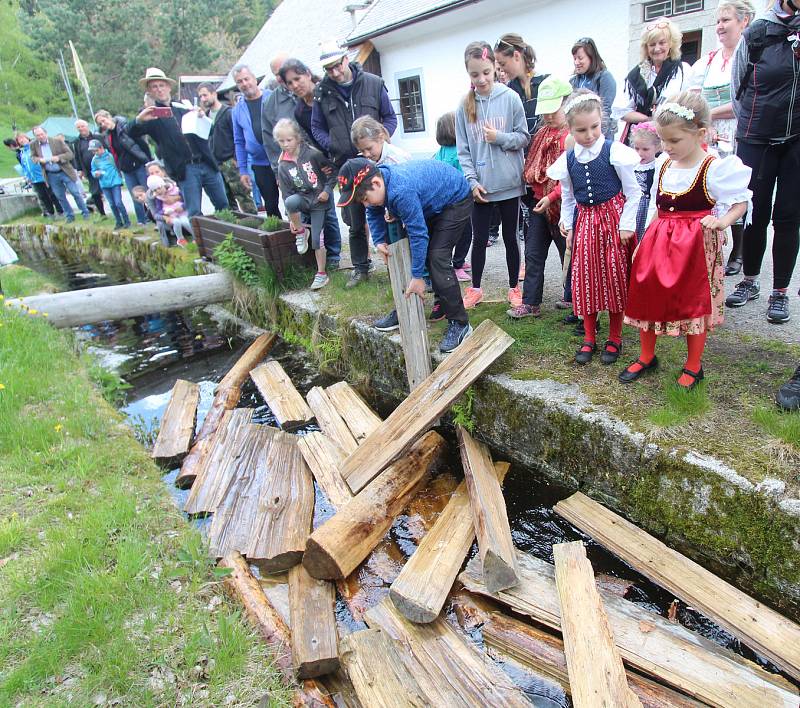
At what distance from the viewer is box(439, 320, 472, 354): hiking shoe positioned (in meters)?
4.27

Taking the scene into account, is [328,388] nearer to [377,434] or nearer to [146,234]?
[377,434]

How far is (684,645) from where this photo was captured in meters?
2.30

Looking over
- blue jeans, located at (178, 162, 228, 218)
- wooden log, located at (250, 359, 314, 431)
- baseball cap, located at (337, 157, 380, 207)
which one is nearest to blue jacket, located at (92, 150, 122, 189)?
blue jeans, located at (178, 162, 228, 218)

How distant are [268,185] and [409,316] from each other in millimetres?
4389

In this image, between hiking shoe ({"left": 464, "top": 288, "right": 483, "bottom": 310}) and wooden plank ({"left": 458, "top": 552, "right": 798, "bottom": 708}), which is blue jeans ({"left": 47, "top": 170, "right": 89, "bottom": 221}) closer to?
hiking shoe ({"left": 464, "top": 288, "right": 483, "bottom": 310})

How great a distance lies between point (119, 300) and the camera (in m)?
6.57

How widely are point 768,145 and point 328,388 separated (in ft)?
12.1

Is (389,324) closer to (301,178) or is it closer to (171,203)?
(301,178)

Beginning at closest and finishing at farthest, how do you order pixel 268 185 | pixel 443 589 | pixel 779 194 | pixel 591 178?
pixel 443 589 < pixel 591 178 < pixel 779 194 < pixel 268 185

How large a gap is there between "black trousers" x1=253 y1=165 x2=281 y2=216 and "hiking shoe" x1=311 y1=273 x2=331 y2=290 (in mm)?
1884

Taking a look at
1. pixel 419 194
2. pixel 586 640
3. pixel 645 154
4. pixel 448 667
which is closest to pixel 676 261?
pixel 645 154

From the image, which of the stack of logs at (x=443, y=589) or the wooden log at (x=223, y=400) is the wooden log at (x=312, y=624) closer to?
the stack of logs at (x=443, y=589)

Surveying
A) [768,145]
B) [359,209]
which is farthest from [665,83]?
[359,209]

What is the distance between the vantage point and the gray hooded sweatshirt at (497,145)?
14.2 feet
